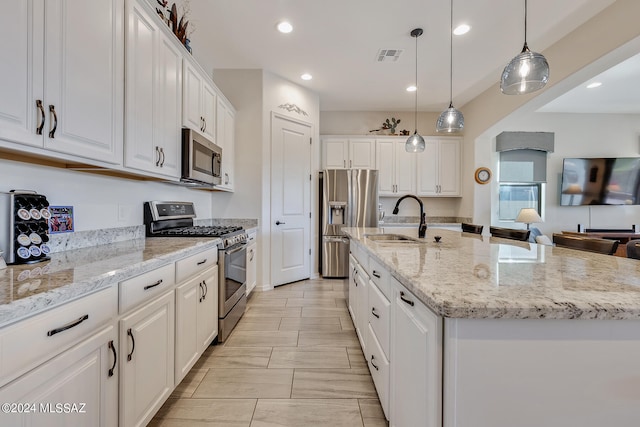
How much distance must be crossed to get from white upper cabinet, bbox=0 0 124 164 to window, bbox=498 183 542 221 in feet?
19.2

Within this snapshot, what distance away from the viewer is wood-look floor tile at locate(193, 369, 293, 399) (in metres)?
1.68

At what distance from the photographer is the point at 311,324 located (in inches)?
105

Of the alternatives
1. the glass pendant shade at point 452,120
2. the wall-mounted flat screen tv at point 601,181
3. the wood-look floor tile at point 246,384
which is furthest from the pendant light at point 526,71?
the wall-mounted flat screen tv at point 601,181

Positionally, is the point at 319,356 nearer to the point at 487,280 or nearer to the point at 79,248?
the point at 487,280

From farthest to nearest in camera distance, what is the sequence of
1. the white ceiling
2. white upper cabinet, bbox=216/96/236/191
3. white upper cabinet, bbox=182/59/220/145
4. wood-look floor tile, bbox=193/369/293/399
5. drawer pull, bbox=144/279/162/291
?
white upper cabinet, bbox=216/96/236/191
the white ceiling
white upper cabinet, bbox=182/59/220/145
wood-look floor tile, bbox=193/369/293/399
drawer pull, bbox=144/279/162/291

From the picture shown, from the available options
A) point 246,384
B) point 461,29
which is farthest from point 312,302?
point 461,29

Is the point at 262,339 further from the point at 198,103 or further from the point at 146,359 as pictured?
the point at 198,103

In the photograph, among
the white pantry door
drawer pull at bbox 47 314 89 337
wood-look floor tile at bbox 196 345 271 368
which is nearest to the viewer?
drawer pull at bbox 47 314 89 337

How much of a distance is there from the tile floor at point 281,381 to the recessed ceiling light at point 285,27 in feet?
9.84

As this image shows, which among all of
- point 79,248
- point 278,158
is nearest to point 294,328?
point 79,248

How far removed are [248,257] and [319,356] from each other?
1.48 m

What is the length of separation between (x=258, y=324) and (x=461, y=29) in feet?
11.9

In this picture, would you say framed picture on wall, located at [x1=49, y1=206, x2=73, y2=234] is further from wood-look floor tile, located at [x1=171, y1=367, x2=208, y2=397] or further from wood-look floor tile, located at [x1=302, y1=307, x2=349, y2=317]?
wood-look floor tile, located at [x1=302, y1=307, x2=349, y2=317]

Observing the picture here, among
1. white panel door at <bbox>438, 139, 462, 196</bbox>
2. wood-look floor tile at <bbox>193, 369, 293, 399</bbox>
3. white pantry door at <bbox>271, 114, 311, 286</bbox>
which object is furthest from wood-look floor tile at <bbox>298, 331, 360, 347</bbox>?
white panel door at <bbox>438, 139, 462, 196</bbox>
